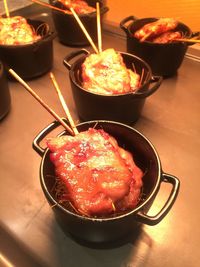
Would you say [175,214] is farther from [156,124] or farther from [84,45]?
[84,45]

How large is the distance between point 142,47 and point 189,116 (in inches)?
12.4

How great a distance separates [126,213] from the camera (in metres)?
0.52

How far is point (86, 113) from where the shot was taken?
92cm

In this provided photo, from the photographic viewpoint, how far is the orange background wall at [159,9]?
1.28 meters

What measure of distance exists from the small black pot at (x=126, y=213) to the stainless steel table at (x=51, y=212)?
6cm

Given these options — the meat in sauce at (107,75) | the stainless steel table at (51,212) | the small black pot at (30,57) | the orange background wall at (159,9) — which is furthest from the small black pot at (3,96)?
the orange background wall at (159,9)

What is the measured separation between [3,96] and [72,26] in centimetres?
54

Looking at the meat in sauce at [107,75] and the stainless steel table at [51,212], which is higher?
the meat in sauce at [107,75]

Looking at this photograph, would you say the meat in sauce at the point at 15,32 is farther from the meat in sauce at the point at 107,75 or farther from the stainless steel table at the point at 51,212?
the meat in sauce at the point at 107,75

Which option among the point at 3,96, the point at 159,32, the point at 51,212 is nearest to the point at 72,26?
the point at 159,32

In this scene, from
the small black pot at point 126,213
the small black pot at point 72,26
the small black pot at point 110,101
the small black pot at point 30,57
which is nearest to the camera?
the small black pot at point 126,213

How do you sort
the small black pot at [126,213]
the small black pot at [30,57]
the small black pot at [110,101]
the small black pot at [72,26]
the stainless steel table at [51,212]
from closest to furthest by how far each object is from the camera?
the small black pot at [126,213] → the stainless steel table at [51,212] → the small black pot at [110,101] → the small black pot at [30,57] → the small black pot at [72,26]

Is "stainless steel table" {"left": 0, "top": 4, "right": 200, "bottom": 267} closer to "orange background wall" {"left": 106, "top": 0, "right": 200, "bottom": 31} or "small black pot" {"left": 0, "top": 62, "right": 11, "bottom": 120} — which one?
"small black pot" {"left": 0, "top": 62, "right": 11, "bottom": 120}

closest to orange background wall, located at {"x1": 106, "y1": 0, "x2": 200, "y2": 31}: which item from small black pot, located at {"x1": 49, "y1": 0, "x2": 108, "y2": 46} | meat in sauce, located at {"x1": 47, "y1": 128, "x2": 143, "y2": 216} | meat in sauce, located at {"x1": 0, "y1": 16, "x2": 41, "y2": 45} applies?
small black pot, located at {"x1": 49, "y1": 0, "x2": 108, "y2": 46}
